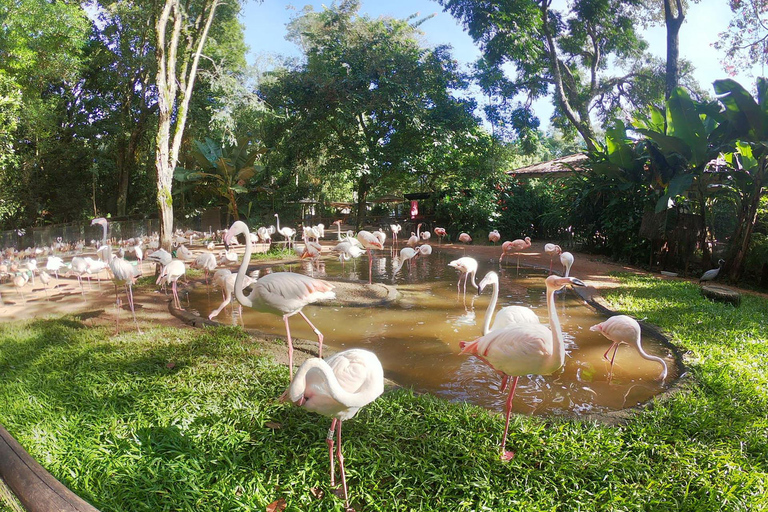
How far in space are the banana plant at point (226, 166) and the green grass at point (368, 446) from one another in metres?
13.6

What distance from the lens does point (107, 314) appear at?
593 cm

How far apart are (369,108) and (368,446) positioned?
1385cm

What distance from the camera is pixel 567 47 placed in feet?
57.0

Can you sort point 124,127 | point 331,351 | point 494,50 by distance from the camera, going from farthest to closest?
point 124,127 < point 494,50 < point 331,351

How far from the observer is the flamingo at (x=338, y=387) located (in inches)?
85.0

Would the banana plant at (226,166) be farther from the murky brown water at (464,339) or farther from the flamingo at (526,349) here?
the flamingo at (526,349)

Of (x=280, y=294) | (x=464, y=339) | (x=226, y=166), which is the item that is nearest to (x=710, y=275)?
Result: (x=464, y=339)

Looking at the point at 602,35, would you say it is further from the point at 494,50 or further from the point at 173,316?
the point at 173,316

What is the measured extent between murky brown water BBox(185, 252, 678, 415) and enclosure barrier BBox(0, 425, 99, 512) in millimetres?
2853

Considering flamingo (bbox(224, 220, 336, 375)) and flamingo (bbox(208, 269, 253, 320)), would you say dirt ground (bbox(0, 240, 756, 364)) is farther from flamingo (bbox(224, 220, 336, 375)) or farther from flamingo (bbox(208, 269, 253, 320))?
flamingo (bbox(224, 220, 336, 375))

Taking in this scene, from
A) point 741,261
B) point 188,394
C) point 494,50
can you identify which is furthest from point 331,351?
point 494,50

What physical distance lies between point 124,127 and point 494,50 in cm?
1601

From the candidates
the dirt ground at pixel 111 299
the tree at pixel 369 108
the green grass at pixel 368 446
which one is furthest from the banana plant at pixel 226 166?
the green grass at pixel 368 446

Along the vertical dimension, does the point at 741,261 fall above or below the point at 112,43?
below
